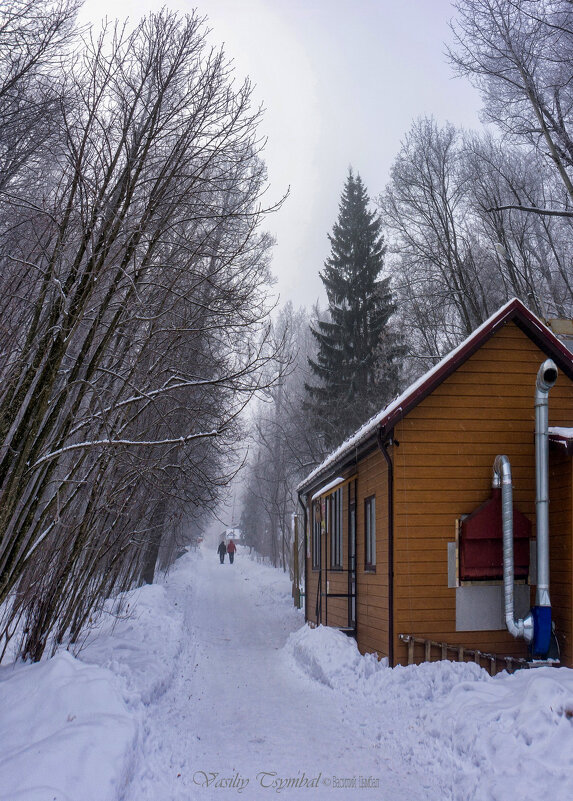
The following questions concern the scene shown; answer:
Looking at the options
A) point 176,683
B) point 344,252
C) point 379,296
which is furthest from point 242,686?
point 344,252

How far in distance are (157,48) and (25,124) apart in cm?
337

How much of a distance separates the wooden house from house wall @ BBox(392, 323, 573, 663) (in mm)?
15

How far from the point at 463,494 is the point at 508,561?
4.37 ft

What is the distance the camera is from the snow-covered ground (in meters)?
5.16

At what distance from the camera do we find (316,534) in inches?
699

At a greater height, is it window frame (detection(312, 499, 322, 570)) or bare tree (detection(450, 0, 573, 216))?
bare tree (detection(450, 0, 573, 216))

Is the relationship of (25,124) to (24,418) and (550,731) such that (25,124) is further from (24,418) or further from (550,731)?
(550,731)

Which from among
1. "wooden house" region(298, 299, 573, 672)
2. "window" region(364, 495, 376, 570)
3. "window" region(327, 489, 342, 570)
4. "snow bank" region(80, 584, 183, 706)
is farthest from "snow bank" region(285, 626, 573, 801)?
"window" region(327, 489, 342, 570)

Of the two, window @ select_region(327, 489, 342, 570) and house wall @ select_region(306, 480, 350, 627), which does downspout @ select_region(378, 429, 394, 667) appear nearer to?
house wall @ select_region(306, 480, 350, 627)

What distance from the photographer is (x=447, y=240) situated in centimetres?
2159

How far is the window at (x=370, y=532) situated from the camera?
11.8 meters

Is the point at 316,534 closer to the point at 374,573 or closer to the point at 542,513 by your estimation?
the point at 374,573

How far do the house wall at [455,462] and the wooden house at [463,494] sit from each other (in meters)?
0.02

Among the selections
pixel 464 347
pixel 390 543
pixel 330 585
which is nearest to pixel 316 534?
pixel 330 585
